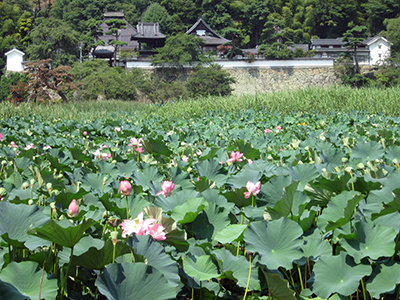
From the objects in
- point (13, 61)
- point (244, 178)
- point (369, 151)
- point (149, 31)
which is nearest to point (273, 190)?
point (244, 178)

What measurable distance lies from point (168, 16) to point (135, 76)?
19727 mm

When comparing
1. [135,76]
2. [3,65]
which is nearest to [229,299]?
[135,76]

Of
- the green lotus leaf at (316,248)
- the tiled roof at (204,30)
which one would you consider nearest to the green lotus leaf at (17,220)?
the green lotus leaf at (316,248)

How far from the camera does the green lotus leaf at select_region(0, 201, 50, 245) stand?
81 centimetres

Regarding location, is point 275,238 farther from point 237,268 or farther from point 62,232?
point 62,232

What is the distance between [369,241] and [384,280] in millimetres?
82

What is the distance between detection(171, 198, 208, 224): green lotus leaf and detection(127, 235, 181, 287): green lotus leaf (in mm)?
194

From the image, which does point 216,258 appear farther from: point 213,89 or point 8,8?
point 8,8

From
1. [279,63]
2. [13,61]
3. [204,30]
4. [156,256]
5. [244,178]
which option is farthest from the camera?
[13,61]

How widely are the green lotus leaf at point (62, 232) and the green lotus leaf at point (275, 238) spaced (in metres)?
0.33

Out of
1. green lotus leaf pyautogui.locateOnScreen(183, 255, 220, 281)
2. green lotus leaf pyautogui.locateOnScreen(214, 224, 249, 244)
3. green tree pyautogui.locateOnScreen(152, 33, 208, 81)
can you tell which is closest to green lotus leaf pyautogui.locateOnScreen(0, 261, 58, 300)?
green lotus leaf pyautogui.locateOnScreen(183, 255, 220, 281)

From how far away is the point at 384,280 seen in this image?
841 millimetres

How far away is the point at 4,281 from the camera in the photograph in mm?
682

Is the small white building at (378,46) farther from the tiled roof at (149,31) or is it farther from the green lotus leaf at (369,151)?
the green lotus leaf at (369,151)
